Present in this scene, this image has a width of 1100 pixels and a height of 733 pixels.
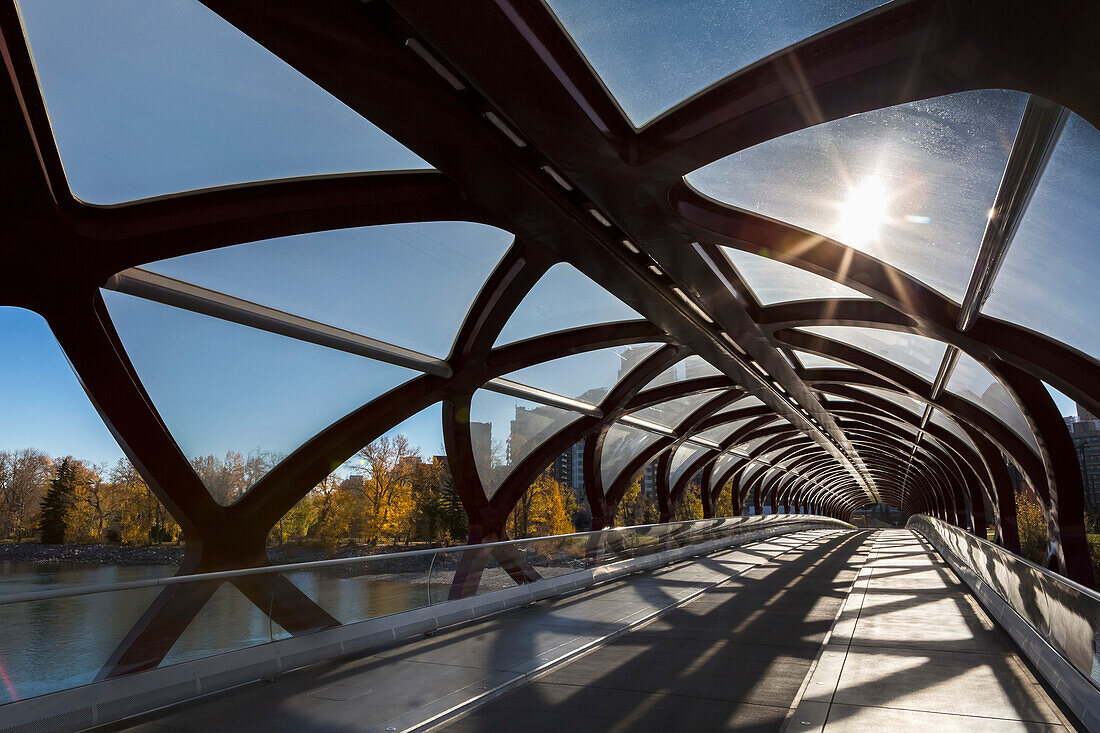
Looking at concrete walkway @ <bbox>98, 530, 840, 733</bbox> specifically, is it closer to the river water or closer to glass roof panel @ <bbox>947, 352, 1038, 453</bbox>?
the river water

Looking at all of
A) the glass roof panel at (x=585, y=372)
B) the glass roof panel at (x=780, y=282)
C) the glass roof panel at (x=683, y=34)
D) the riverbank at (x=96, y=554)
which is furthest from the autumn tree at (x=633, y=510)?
the glass roof panel at (x=683, y=34)

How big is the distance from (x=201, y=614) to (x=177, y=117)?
4832 millimetres

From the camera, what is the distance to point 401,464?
179 ft

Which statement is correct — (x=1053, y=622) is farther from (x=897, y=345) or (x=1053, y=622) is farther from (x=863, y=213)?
(x=897, y=345)

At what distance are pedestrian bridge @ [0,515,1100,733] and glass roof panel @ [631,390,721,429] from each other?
13.7 m

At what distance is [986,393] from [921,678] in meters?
12.8

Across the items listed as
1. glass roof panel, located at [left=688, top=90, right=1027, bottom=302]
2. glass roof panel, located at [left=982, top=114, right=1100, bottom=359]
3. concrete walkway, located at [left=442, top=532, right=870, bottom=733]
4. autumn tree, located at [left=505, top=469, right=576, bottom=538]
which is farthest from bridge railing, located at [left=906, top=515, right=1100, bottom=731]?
autumn tree, located at [left=505, top=469, right=576, bottom=538]

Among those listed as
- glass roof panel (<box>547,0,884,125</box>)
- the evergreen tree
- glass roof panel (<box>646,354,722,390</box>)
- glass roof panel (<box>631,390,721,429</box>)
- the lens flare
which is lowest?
the evergreen tree

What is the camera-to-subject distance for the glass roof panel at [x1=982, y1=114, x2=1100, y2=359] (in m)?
6.33

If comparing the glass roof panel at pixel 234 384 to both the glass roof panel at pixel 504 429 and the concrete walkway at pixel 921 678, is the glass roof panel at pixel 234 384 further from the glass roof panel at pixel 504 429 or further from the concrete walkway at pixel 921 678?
the concrete walkway at pixel 921 678

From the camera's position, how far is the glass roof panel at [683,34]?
570 cm

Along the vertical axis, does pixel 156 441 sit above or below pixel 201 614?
above

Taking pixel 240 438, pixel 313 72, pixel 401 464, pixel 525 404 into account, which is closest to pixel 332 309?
pixel 240 438

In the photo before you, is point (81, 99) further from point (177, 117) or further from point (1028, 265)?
point (1028, 265)
